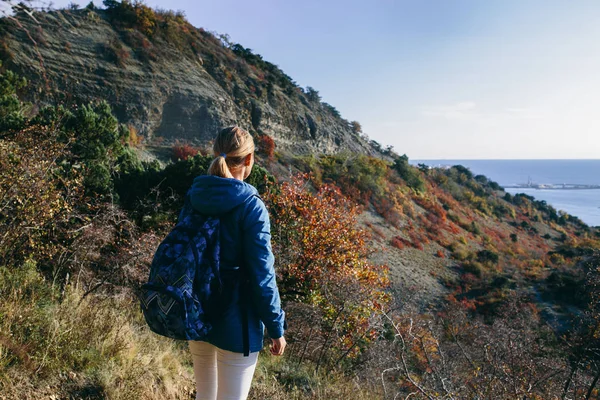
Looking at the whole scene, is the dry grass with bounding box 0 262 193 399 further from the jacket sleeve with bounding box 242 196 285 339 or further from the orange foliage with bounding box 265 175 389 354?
the orange foliage with bounding box 265 175 389 354

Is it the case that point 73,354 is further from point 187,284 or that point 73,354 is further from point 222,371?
point 187,284

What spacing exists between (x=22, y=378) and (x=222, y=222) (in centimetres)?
193

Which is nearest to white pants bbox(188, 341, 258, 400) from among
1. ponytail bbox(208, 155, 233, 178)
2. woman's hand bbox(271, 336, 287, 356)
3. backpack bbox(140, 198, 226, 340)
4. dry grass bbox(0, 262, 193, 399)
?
woman's hand bbox(271, 336, 287, 356)

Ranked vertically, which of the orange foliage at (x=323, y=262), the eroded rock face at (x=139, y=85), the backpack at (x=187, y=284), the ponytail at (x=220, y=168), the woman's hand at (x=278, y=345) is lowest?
the orange foliage at (x=323, y=262)

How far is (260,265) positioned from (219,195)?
404 mm

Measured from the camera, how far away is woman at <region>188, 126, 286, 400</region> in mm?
1938

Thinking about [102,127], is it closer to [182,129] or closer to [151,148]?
[151,148]

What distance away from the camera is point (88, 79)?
66.3 ft

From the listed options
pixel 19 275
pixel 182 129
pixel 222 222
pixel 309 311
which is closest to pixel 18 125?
pixel 19 275

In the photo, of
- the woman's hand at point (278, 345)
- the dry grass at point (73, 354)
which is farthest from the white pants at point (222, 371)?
the dry grass at point (73, 354)

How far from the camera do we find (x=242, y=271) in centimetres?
201

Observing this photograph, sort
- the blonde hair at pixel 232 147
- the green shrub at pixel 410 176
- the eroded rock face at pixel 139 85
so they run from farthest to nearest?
the green shrub at pixel 410 176, the eroded rock face at pixel 139 85, the blonde hair at pixel 232 147

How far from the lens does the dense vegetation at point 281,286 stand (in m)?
3.30

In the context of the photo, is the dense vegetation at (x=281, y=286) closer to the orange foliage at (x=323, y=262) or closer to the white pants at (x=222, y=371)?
the orange foliage at (x=323, y=262)
